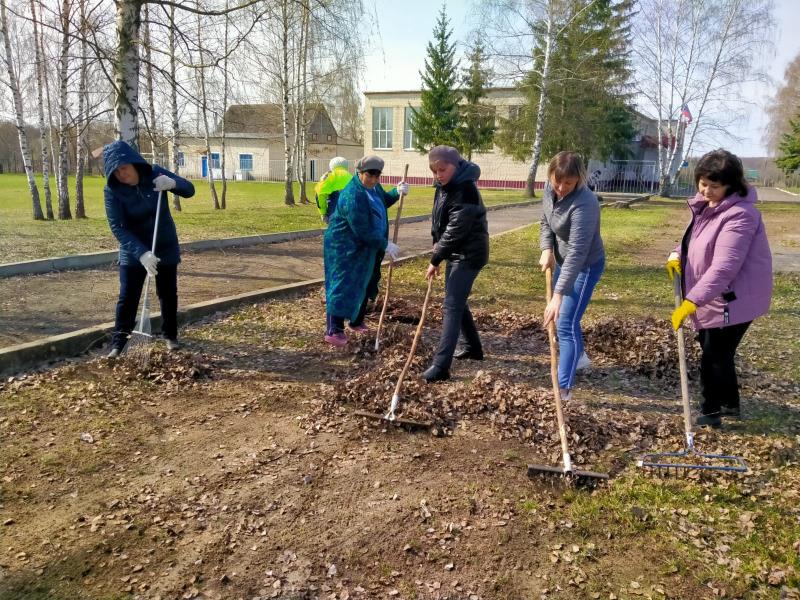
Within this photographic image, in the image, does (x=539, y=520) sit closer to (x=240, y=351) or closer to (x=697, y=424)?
(x=697, y=424)

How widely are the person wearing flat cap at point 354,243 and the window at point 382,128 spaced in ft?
132

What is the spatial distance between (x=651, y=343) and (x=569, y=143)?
28.8m

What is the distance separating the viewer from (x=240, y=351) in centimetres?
547

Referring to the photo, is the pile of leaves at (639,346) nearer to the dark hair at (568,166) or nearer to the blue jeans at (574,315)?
the blue jeans at (574,315)

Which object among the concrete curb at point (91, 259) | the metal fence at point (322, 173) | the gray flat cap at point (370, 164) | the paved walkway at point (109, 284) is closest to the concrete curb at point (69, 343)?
the paved walkway at point (109, 284)

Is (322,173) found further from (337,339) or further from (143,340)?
(143,340)

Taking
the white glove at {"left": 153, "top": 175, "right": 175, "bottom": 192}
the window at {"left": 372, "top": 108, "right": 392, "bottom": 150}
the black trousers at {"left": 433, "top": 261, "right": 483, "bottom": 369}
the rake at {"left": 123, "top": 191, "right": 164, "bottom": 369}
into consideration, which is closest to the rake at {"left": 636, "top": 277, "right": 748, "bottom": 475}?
the black trousers at {"left": 433, "top": 261, "right": 483, "bottom": 369}

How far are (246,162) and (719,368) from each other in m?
49.2

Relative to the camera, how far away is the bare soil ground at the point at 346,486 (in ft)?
8.38

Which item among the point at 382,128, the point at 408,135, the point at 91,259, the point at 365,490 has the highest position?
the point at 382,128

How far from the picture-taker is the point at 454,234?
175 inches

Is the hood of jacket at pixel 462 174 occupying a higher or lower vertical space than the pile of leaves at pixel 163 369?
higher

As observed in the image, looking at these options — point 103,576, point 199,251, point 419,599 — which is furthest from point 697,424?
point 199,251

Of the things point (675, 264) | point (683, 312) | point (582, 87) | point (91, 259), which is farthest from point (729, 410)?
point (582, 87)
